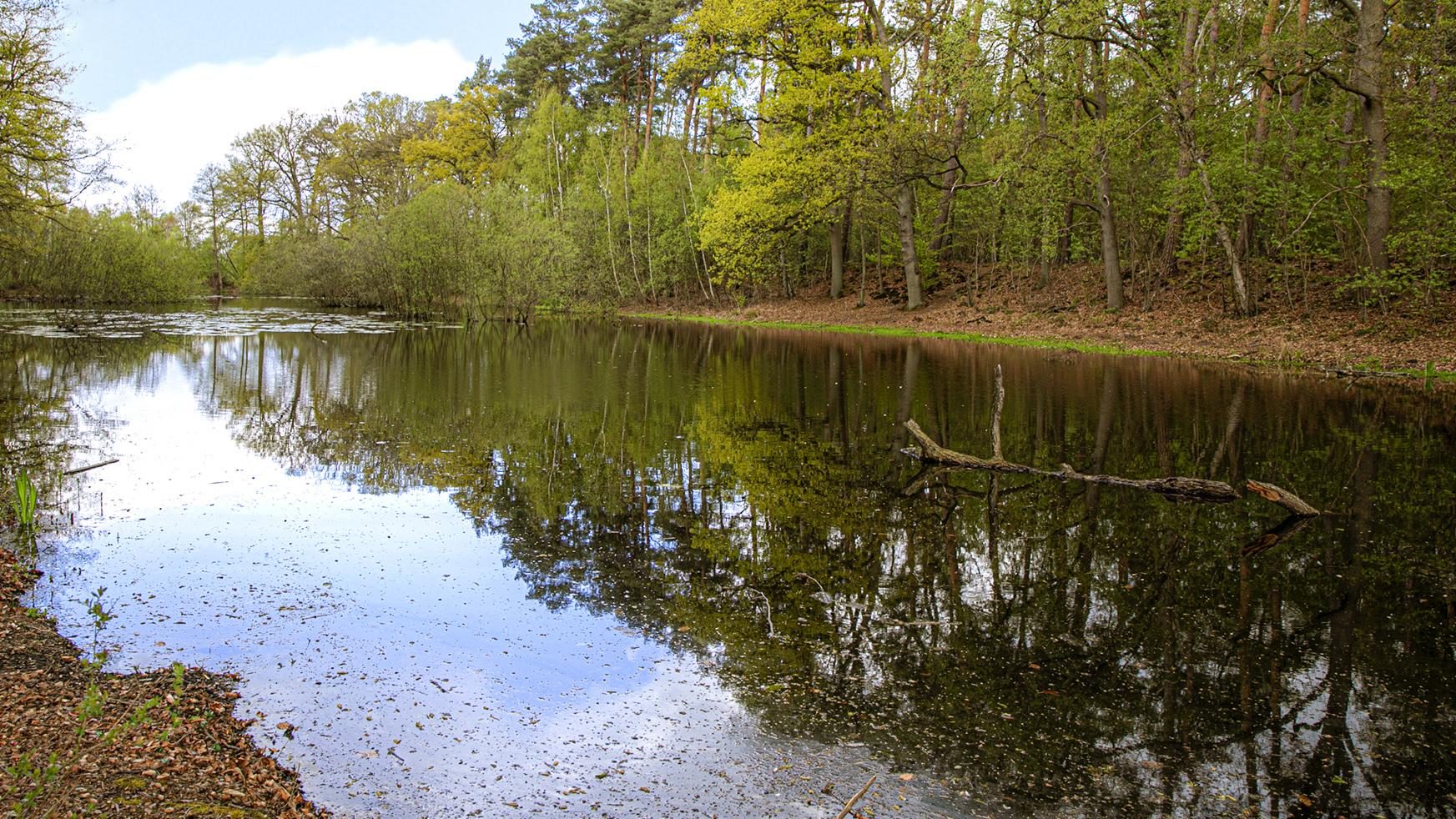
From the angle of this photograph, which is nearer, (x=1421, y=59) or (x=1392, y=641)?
(x=1392, y=641)

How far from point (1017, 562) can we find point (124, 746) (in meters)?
6.02

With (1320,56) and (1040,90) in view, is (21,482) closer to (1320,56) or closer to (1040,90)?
(1040,90)

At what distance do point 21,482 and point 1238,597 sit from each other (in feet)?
33.1

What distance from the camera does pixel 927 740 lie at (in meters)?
4.05

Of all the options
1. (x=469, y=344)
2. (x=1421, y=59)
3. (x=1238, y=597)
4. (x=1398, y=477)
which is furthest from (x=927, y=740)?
(x=469, y=344)

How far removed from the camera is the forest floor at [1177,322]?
58.7ft

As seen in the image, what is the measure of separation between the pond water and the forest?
9913 millimetres

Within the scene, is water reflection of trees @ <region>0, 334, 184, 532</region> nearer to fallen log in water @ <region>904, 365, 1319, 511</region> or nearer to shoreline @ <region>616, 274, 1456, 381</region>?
fallen log in water @ <region>904, 365, 1319, 511</region>

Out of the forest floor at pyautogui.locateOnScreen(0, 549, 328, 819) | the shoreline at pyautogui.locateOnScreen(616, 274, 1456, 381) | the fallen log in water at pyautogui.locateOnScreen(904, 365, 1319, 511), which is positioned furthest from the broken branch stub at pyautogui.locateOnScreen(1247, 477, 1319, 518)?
the shoreline at pyautogui.locateOnScreen(616, 274, 1456, 381)

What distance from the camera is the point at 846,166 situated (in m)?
29.4

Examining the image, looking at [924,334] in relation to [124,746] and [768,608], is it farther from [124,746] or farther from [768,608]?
[124,746]

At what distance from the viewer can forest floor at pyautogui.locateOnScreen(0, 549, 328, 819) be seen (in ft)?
10.0

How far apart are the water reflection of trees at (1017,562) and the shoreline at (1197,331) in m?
3.64

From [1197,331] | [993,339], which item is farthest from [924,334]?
[1197,331]
